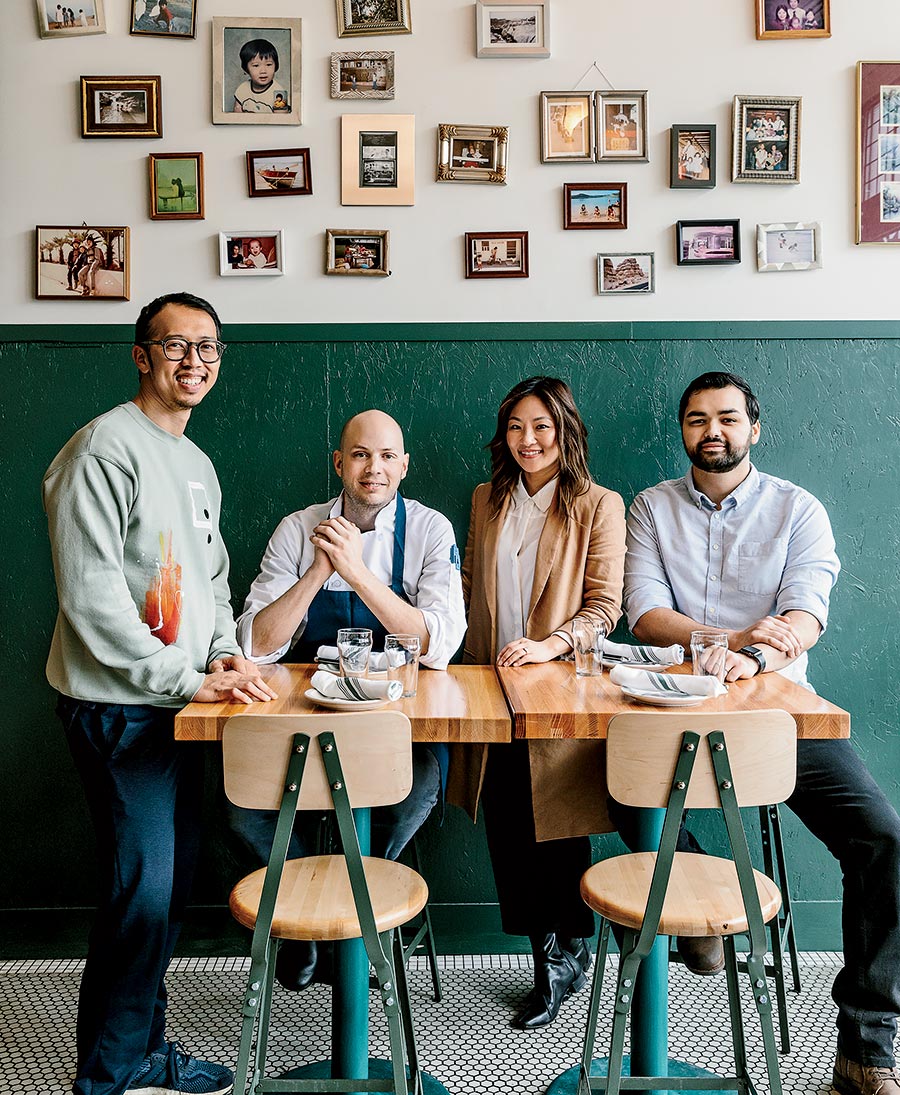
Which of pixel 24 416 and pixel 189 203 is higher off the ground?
pixel 189 203

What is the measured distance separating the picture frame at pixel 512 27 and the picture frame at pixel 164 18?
3.10ft

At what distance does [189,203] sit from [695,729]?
2.34m

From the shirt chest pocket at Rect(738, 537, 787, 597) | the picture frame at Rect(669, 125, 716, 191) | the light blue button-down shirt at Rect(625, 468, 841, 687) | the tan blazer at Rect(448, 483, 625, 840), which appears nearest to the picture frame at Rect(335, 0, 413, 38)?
the picture frame at Rect(669, 125, 716, 191)

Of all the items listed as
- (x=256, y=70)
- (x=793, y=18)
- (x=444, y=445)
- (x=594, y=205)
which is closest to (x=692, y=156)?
(x=594, y=205)

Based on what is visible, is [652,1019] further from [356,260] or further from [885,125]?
[885,125]

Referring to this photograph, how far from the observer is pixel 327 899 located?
5.81 feet

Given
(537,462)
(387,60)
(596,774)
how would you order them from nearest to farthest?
1. (596,774)
2. (537,462)
3. (387,60)

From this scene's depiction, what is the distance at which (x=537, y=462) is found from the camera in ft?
8.73

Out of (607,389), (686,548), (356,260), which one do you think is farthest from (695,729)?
(356,260)

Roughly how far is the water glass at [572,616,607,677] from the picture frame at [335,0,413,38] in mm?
2075

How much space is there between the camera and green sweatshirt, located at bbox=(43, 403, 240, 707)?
193 cm

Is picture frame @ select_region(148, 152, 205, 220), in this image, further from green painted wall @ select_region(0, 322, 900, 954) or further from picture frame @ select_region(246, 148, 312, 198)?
green painted wall @ select_region(0, 322, 900, 954)

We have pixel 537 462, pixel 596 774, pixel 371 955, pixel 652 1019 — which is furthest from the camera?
pixel 537 462

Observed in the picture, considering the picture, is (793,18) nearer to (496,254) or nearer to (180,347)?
(496,254)
